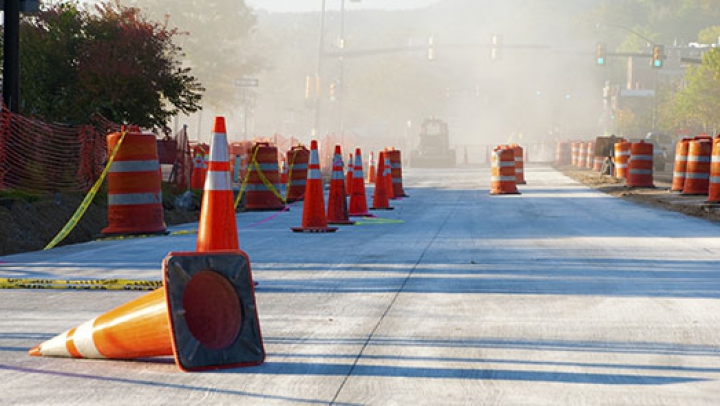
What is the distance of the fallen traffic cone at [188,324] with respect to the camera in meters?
6.16

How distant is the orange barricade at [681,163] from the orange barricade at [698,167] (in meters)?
1.27

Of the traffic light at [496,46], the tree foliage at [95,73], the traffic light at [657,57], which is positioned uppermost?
the traffic light at [496,46]

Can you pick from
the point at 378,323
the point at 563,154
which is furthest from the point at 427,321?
the point at 563,154

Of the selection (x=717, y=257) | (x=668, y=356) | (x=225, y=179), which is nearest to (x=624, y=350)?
(x=668, y=356)

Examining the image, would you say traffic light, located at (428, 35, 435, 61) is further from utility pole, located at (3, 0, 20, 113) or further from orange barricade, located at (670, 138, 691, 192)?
utility pole, located at (3, 0, 20, 113)

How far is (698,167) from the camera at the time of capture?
25734 millimetres

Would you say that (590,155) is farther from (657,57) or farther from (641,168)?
(641,168)

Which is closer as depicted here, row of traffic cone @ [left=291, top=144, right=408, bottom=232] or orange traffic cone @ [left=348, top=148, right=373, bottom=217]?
row of traffic cone @ [left=291, top=144, right=408, bottom=232]

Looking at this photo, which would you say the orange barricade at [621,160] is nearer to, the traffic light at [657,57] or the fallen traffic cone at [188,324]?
the traffic light at [657,57]

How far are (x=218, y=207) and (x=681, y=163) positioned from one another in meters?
21.0

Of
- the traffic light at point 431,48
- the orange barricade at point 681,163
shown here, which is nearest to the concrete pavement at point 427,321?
the orange barricade at point 681,163

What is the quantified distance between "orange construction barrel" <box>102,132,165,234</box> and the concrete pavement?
37cm

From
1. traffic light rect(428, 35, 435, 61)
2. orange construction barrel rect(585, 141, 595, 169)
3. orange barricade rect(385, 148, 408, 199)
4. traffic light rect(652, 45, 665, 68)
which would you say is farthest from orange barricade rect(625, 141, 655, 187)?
traffic light rect(428, 35, 435, 61)

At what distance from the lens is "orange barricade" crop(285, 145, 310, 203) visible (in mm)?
24312
